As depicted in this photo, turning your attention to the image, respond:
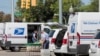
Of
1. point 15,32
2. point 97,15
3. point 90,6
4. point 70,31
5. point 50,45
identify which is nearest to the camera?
point 97,15

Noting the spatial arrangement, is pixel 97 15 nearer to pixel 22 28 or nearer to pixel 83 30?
pixel 83 30

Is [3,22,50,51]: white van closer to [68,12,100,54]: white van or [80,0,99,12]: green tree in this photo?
[68,12,100,54]: white van

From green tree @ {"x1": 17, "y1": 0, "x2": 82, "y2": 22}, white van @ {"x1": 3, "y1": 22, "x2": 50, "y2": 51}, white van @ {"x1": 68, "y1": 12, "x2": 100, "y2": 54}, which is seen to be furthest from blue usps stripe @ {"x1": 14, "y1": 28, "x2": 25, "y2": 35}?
green tree @ {"x1": 17, "y1": 0, "x2": 82, "y2": 22}

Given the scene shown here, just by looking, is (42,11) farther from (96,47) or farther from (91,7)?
(96,47)

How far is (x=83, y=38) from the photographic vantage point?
19078 millimetres

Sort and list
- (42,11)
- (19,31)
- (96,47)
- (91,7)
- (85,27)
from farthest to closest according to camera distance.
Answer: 1. (91,7)
2. (42,11)
3. (19,31)
4. (85,27)
5. (96,47)

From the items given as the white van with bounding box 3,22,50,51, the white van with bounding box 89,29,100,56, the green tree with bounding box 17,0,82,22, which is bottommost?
the green tree with bounding box 17,0,82,22

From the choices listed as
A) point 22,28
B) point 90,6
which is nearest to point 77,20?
point 22,28

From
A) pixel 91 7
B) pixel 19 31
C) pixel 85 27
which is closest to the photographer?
pixel 85 27

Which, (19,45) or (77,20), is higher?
(77,20)

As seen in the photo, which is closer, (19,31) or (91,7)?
(19,31)

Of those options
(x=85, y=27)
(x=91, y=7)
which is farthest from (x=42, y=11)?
(x=85, y=27)

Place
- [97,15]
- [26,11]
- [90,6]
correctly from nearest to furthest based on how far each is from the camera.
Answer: [97,15], [26,11], [90,6]

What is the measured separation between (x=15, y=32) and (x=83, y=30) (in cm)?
1565
